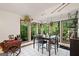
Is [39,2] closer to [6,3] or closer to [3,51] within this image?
[6,3]

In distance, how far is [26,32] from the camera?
3104mm

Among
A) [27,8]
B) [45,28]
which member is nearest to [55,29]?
[45,28]

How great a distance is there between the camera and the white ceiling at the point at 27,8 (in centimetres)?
288

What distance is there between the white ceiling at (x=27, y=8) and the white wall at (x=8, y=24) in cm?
12

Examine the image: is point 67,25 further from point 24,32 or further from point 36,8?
point 24,32

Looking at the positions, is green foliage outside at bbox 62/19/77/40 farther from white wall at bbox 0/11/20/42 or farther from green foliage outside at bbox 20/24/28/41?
white wall at bbox 0/11/20/42

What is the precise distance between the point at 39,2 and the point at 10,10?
2.21ft

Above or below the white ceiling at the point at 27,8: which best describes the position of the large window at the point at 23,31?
below

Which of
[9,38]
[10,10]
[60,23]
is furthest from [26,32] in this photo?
[60,23]

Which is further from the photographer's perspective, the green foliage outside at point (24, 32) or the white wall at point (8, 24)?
the green foliage outside at point (24, 32)

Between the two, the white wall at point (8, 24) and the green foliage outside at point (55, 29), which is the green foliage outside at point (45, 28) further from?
the white wall at point (8, 24)

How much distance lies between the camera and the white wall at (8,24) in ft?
Result: 9.46

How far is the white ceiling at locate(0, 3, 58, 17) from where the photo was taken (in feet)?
9.43

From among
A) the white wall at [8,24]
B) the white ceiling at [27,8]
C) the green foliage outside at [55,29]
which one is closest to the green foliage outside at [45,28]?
the green foliage outside at [55,29]
